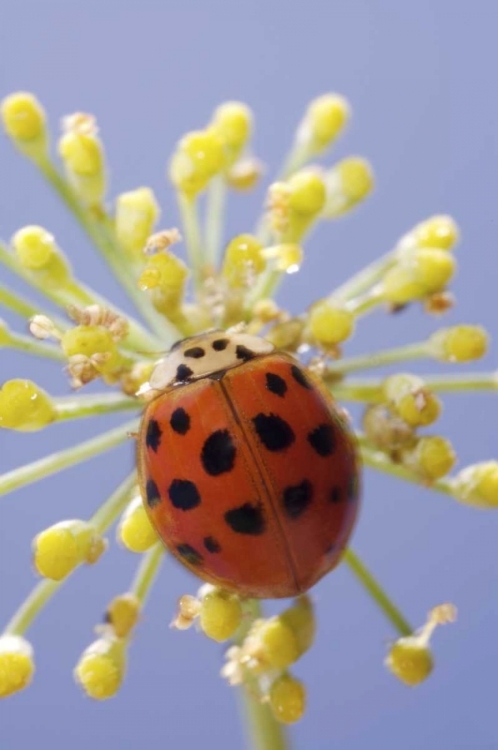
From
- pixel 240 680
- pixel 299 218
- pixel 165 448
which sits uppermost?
pixel 299 218

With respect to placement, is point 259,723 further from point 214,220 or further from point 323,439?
point 214,220

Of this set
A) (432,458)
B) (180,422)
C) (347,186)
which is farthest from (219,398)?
(347,186)

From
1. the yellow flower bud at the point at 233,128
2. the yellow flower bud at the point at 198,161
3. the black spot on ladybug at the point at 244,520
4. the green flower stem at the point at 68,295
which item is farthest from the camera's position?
the yellow flower bud at the point at 233,128

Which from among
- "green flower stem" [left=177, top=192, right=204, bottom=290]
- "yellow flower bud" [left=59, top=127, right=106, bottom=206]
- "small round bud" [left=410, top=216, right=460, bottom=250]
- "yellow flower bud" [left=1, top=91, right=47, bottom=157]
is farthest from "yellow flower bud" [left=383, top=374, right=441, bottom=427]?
"yellow flower bud" [left=1, top=91, right=47, bottom=157]

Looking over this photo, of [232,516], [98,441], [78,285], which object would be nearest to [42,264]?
[78,285]

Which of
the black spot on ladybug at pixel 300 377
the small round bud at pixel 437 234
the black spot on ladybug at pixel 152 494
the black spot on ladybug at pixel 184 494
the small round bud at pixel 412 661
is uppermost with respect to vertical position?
the small round bud at pixel 437 234

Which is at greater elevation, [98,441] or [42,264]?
[42,264]

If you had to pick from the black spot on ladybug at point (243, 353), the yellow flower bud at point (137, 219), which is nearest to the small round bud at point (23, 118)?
the yellow flower bud at point (137, 219)

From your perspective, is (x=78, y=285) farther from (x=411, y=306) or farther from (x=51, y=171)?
(x=411, y=306)

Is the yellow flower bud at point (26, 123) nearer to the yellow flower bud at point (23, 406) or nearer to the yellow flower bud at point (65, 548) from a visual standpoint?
the yellow flower bud at point (23, 406)
